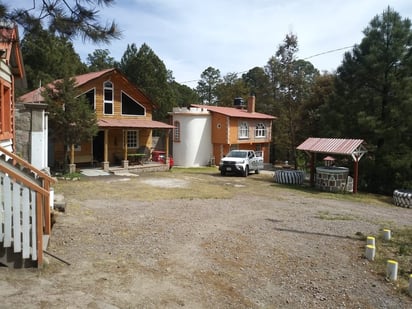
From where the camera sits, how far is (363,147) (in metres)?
17.2

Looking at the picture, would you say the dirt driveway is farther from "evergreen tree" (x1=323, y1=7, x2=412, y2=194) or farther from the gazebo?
"evergreen tree" (x1=323, y1=7, x2=412, y2=194)

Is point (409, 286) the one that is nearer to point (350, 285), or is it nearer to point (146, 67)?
point (350, 285)

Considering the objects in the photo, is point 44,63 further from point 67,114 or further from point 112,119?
point 67,114

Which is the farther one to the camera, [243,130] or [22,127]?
[243,130]

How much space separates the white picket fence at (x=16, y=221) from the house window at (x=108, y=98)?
58.4 ft

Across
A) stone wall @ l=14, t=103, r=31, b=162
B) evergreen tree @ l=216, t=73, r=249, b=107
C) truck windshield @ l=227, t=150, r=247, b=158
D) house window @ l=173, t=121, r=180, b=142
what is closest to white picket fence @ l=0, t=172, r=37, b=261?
stone wall @ l=14, t=103, r=31, b=162

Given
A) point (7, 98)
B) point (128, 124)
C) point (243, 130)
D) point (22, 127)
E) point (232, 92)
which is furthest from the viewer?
point (232, 92)

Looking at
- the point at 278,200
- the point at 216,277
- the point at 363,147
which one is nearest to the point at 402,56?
the point at 363,147

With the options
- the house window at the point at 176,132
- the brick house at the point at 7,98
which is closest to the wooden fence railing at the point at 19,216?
the brick house at the point at 7,98

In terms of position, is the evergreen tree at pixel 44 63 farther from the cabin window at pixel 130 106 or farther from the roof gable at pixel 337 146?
the roof gable at pixel 337 146

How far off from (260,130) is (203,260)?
28.4 m

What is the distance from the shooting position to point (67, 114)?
1692cm

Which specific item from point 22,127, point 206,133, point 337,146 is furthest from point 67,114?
point 206,133

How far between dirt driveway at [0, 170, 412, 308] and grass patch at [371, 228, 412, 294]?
0.20m
